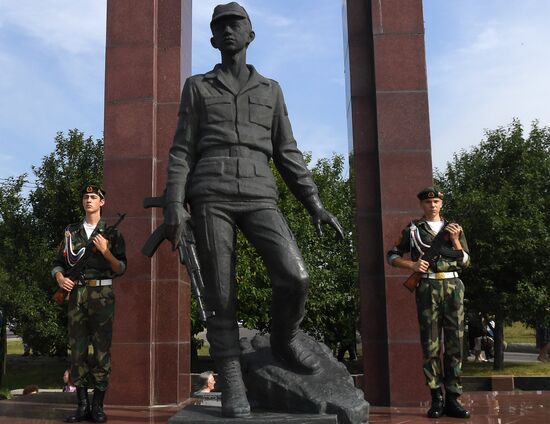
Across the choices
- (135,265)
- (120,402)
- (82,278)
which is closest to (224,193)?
(82,278)

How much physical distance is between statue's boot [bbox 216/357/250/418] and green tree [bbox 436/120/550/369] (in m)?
13.9

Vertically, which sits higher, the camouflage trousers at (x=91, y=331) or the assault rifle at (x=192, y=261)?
the assault rifle at (x=192, y=261)

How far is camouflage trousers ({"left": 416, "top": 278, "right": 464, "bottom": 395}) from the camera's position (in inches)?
232

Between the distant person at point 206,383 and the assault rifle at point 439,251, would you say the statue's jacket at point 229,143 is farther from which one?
the distant person at point 206,383

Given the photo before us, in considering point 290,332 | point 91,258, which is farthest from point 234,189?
point 91,258

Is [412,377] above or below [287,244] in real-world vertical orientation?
below

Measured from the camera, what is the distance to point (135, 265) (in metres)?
7.76

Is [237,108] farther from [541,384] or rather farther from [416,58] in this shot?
[541,384]

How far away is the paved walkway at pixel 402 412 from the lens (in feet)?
Result: 18.7

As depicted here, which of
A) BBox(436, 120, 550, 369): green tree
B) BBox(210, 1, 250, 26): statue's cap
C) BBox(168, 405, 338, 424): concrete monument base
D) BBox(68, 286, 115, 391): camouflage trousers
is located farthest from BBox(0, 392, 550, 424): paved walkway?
BBox(436, 120, 550, 369): green tree

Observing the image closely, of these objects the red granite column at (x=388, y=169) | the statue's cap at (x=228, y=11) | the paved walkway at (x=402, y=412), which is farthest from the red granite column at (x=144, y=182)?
the statue's cap at (x=228, y=11)

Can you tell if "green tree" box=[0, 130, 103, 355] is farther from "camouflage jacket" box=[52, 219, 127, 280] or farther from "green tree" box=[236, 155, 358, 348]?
"camouflage jacket" box=[52, 219, 127, 280]

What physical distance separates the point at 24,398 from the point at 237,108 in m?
5.24

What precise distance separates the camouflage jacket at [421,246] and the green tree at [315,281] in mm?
11269
